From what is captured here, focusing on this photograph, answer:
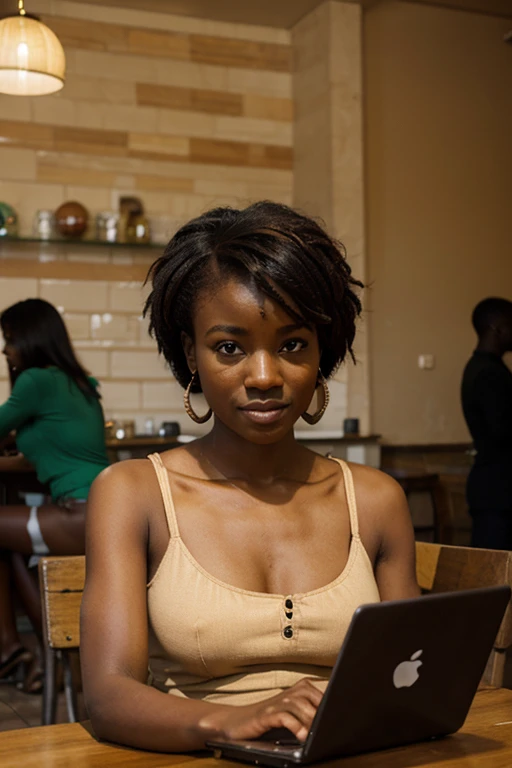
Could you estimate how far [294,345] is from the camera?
1.31m

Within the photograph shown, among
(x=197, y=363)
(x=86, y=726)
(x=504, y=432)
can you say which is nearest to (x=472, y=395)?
(x=504, y=432)

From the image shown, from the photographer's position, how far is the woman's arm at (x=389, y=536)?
1428 millimetres

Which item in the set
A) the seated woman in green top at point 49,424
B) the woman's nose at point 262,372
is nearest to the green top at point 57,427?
the seated woman in green top at point 49,424

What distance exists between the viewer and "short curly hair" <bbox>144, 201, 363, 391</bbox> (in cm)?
129

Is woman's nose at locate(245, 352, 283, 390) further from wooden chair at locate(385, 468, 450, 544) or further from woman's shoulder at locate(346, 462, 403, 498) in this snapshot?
wooden chair at locate(385, 468, 450, 544)

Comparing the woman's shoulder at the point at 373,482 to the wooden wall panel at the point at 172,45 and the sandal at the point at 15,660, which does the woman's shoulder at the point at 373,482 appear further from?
the wooden wall panel at the point at 172,45

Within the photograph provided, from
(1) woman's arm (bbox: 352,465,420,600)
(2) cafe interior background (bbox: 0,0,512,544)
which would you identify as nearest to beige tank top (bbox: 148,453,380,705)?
(1) woman's arm (bbox: 352,465,420,600)

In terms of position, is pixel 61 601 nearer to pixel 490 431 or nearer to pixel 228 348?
pixel 228 348

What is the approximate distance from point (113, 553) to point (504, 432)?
9.60ft

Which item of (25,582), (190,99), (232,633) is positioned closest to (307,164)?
(190,99)

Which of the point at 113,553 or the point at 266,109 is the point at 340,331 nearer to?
the point at 113,553

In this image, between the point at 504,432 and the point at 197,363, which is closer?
the point at 197,363

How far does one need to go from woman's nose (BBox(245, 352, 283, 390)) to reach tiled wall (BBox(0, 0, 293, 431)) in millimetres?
4041

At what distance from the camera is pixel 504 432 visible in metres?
3.96
